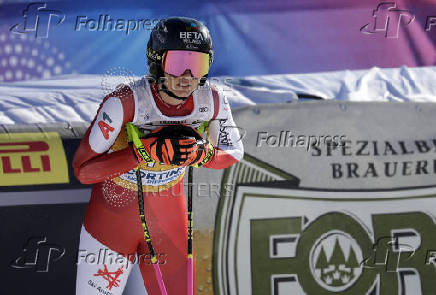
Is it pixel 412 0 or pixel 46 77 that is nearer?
pixel 46 77

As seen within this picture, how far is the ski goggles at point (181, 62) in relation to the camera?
2.61 metres

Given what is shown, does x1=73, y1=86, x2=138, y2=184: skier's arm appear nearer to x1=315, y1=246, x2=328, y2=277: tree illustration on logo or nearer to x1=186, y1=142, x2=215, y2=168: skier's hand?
x1=186, y1=142, x2=215, y2=168: skier's hand

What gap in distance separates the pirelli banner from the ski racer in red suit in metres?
0.85

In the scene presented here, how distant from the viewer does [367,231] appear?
3.90m

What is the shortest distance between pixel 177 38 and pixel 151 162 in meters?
0.63

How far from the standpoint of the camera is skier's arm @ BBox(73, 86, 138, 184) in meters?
2.68

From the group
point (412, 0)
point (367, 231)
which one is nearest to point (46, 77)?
point (367, 231)

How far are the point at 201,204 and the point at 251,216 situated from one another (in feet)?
1.11

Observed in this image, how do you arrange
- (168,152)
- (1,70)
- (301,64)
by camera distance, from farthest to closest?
1. (301,64)
2. (1,70)
3. (168,152)

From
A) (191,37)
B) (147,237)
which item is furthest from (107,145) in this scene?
(191,37)

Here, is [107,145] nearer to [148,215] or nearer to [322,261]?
[148,215]

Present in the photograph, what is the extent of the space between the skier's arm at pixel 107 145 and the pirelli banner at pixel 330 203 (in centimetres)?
124

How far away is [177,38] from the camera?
2.61 metres

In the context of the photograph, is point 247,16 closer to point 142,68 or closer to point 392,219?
point 142,68
